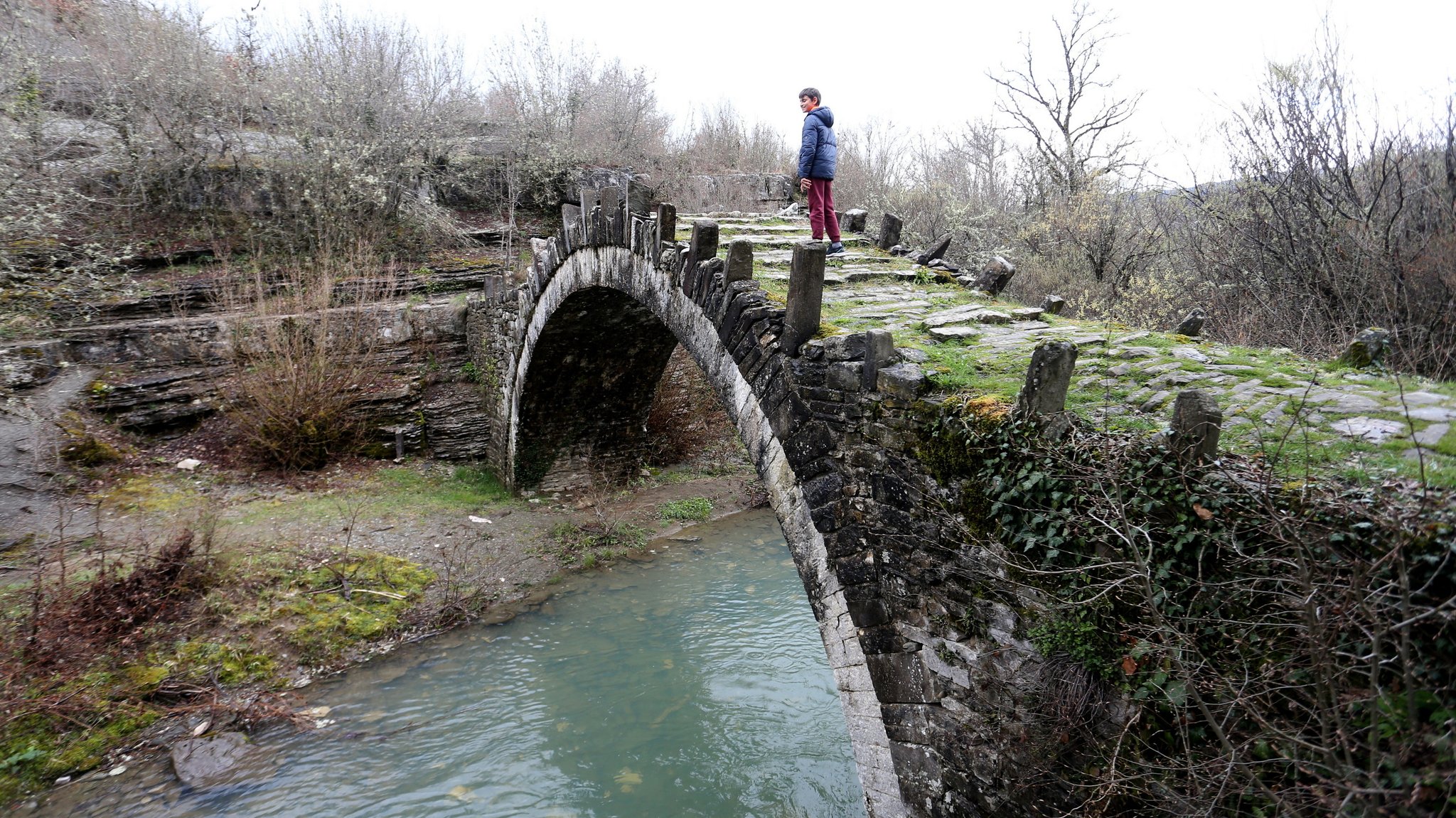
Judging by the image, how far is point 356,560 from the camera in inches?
352

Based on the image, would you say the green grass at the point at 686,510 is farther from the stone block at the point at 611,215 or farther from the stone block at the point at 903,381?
the stone block at the point at 903,381

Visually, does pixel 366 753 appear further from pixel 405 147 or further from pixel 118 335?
pixel 405 147

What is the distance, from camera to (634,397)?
41.6ft

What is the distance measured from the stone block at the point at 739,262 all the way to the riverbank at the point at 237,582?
5.52 meters

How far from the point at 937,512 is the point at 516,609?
6.76 meters

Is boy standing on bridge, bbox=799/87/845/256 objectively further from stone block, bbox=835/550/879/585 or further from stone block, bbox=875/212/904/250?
stone block, bbox=835/550/879/585

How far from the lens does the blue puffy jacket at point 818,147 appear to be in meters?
6.93

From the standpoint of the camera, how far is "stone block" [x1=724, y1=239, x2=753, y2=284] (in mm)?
6090

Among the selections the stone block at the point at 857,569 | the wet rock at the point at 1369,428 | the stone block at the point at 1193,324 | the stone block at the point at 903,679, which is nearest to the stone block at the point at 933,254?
the stone block at the point at 1193,324

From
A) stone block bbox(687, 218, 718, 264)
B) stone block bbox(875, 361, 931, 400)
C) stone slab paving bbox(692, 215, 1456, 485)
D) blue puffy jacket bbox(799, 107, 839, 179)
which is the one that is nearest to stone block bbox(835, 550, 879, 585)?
stone block bbox(875, 361, 931, 400)

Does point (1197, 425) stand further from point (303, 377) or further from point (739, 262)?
point (303, 377)

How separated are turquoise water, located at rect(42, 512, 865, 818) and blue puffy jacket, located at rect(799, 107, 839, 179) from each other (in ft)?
16.7

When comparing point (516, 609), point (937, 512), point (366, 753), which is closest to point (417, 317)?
point (516, 609)

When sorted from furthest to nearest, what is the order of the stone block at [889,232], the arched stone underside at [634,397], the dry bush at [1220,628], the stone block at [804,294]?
the stone block at [889,232] → the stone block at [804,294] → the arched stone underside at [634,397] → the dry bush at [1220,628]
